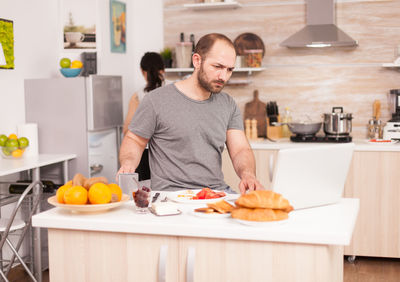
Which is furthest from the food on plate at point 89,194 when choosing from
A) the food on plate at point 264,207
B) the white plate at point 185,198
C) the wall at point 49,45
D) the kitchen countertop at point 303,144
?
the kitchen countertop at point 303,144

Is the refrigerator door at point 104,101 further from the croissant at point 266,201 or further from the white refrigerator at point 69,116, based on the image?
the croissant at point 266,201

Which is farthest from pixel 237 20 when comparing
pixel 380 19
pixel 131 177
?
pixel 131 177

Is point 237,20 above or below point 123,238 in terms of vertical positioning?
above

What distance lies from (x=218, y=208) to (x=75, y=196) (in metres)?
0.53

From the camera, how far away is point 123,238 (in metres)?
2.06

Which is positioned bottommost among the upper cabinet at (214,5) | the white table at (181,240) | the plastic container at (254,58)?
the white table at (181,240)

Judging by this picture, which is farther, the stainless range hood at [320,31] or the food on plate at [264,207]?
the stainless range hood at [320,31]

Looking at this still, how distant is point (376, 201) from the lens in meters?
4.23

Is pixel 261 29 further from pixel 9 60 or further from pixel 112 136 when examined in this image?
pixel 9 60

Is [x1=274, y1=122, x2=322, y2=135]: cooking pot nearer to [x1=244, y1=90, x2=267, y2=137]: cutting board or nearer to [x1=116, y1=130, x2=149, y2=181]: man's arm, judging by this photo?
[x1=244, y1=90, x2=267, y2=137]: cutting board

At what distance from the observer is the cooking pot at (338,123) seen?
4.49 m

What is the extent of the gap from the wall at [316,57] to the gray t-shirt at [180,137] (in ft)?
7.56

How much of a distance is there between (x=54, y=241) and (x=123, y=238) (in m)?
0.28

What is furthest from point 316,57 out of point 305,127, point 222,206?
point 222,206
